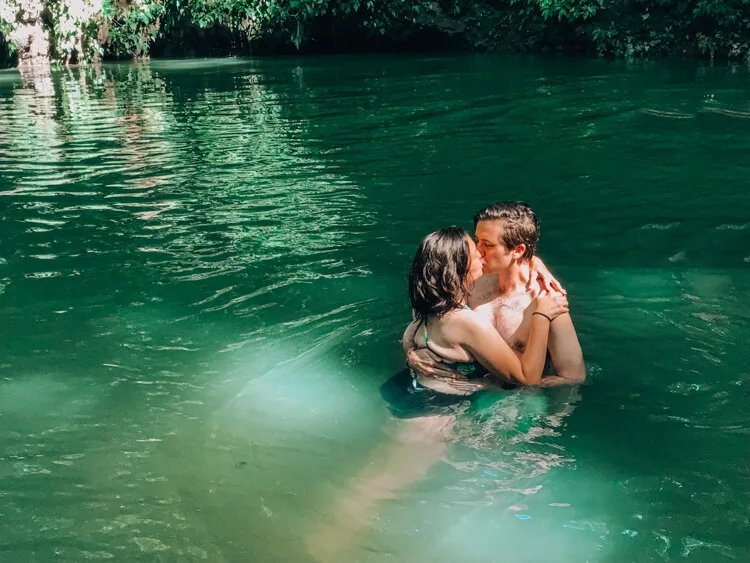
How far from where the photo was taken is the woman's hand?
4.57 m

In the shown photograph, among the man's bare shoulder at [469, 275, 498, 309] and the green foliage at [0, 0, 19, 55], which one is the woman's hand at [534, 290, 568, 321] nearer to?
the man's bare shoulder at [469, 275, 498, 309]

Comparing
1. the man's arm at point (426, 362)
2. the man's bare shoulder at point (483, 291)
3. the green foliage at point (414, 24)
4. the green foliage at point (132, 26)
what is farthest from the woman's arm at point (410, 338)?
the green foliage at point (132, 26)

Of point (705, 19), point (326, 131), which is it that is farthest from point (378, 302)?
point (705, 19)

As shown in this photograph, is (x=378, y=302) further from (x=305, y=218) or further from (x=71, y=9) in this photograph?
(x=71, y=9)

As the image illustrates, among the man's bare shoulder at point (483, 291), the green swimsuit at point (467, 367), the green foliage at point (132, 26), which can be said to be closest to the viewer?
the green swimsuit at point (467, 367)

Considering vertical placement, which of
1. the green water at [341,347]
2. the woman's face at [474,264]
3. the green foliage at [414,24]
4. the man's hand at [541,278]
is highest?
the green foliage at [414,24]

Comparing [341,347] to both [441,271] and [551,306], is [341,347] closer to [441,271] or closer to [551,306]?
[441,271]

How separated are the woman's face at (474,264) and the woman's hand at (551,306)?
0.39m

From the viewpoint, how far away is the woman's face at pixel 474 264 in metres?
4.67

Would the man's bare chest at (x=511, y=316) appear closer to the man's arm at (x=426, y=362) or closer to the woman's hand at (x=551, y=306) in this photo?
the woman's hand at (x=551, y=306)

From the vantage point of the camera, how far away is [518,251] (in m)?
4.88

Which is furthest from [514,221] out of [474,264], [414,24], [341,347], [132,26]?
[132,26]

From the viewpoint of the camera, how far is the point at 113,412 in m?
4.97

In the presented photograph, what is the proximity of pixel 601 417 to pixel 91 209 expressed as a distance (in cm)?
654
